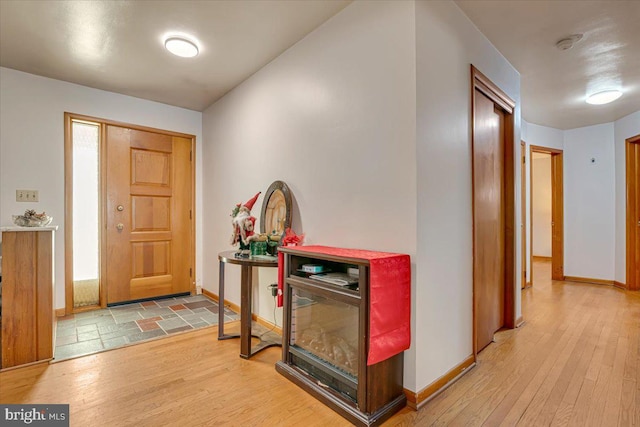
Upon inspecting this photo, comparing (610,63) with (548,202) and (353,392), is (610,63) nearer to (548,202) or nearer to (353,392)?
(353,392)

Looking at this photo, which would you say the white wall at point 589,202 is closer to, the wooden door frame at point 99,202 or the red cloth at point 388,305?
the red cloth at point 388,305

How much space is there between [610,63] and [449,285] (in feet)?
8.97

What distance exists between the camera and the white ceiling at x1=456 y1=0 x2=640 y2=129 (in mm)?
2068

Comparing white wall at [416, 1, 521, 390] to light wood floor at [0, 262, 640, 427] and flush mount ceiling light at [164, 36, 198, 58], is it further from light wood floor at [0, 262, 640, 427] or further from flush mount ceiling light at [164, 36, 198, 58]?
flush mount ceiling light at [164, 36, 198, 58]

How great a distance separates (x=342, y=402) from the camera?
167 centimetres

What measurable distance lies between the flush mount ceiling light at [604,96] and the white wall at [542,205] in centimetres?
419

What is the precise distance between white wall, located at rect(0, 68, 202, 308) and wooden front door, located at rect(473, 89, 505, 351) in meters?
3.86

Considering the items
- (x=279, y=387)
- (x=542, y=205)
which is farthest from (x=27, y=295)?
(x=542, y=205)

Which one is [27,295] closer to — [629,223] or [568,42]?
[568,42]

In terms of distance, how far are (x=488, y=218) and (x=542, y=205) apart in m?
6.31

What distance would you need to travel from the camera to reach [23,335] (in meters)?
2.21

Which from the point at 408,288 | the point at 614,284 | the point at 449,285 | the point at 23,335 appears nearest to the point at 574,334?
the point at 449,285

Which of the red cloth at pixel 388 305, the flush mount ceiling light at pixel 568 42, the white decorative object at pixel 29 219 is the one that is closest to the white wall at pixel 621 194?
the flush mount ceiling light at pixel 568 42

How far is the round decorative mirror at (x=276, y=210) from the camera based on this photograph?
2.55 metres
